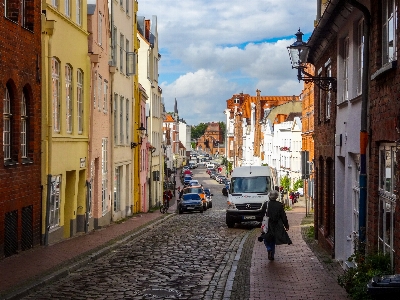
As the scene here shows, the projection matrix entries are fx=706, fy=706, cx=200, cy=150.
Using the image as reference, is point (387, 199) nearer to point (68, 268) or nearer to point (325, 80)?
point (325, 80)

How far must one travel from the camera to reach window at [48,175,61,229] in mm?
20531

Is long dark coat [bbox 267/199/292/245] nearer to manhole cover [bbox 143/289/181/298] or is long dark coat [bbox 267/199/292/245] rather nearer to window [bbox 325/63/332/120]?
window [bbox 325/63/332/120]

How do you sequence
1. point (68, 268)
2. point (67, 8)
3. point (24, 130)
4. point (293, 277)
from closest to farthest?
point (293, 277) → point (68, 268) → point (24, 130) → point (67, 8)

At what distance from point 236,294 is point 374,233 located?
259 centimetres

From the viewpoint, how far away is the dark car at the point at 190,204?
148 feet

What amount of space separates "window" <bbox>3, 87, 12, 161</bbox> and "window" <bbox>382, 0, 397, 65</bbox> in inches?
374

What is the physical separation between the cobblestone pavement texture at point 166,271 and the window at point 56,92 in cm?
360

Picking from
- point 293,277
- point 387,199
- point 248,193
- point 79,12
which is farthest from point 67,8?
point 387,199

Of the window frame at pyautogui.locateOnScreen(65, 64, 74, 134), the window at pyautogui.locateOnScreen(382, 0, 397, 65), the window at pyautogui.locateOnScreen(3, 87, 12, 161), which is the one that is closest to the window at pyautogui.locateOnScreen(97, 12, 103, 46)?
the window frame at pyautogui.locateOnScreen(65, 64, 74, 134)

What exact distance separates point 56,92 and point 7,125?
15.0 feet

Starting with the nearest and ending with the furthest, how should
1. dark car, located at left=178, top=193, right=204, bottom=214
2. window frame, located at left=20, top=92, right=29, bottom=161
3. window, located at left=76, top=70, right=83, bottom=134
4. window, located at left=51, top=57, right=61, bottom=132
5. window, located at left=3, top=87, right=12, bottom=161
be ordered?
window, located at left=3, top=87, right=12, bottom=161 < window frame, located at left=20, top=92, right=29, bottom=161 < window, located at left=51, top=57, right=61, bottom=132 < window, located at left=76, top=70, right=83, bottom=134 < dark car, located at left=178, top=193, right=204, bottom=214

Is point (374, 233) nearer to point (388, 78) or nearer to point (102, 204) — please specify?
point (388, 78)

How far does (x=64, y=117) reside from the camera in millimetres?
21953

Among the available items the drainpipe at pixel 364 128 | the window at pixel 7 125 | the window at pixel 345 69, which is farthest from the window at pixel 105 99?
the drainpipe at pixel 364 128
